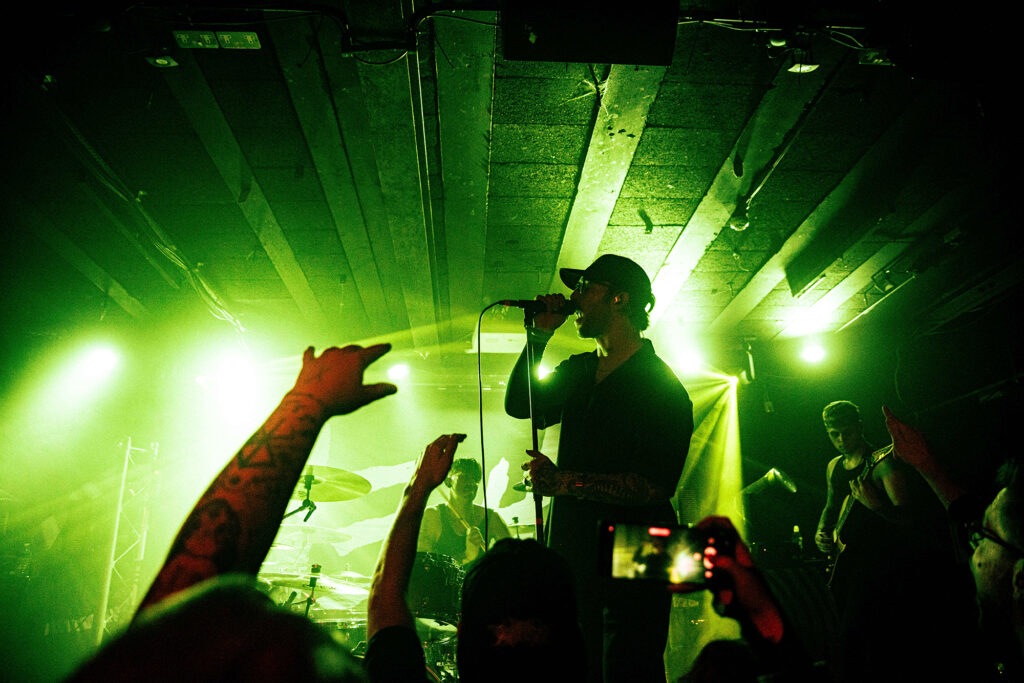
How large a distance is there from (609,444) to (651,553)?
45.6 inches

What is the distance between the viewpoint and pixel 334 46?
3480 mm

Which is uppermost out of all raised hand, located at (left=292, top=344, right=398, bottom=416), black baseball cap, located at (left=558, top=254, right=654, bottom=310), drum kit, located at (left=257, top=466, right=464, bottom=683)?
black baseball cap, located at (left=558, top=254, right=654, bottom=310)

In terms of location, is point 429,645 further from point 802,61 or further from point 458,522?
point 802,61

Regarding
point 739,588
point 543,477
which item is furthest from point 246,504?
point 543,477

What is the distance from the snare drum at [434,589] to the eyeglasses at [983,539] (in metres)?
3.73

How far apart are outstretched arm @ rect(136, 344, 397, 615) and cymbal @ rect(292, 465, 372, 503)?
491 cm

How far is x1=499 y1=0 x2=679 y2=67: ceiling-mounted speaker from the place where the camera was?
2.91m

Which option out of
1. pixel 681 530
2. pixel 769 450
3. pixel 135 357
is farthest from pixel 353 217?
pixel 769 450

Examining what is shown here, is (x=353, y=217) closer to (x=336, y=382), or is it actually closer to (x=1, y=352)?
(x=1, y=352)

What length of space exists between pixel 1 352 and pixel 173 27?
4147mm

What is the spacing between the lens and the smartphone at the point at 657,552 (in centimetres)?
100

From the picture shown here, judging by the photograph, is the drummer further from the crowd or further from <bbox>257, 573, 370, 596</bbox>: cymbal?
the crowd

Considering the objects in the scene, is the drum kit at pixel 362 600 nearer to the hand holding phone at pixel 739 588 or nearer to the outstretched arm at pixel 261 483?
the outstretched arm at pixel 261 483

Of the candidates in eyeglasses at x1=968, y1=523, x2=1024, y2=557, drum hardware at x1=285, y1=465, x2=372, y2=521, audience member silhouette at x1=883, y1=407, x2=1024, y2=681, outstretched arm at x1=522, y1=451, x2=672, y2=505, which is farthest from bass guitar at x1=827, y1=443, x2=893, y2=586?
drum hardware at x1=285, y1=465, x2=372, y2=521
